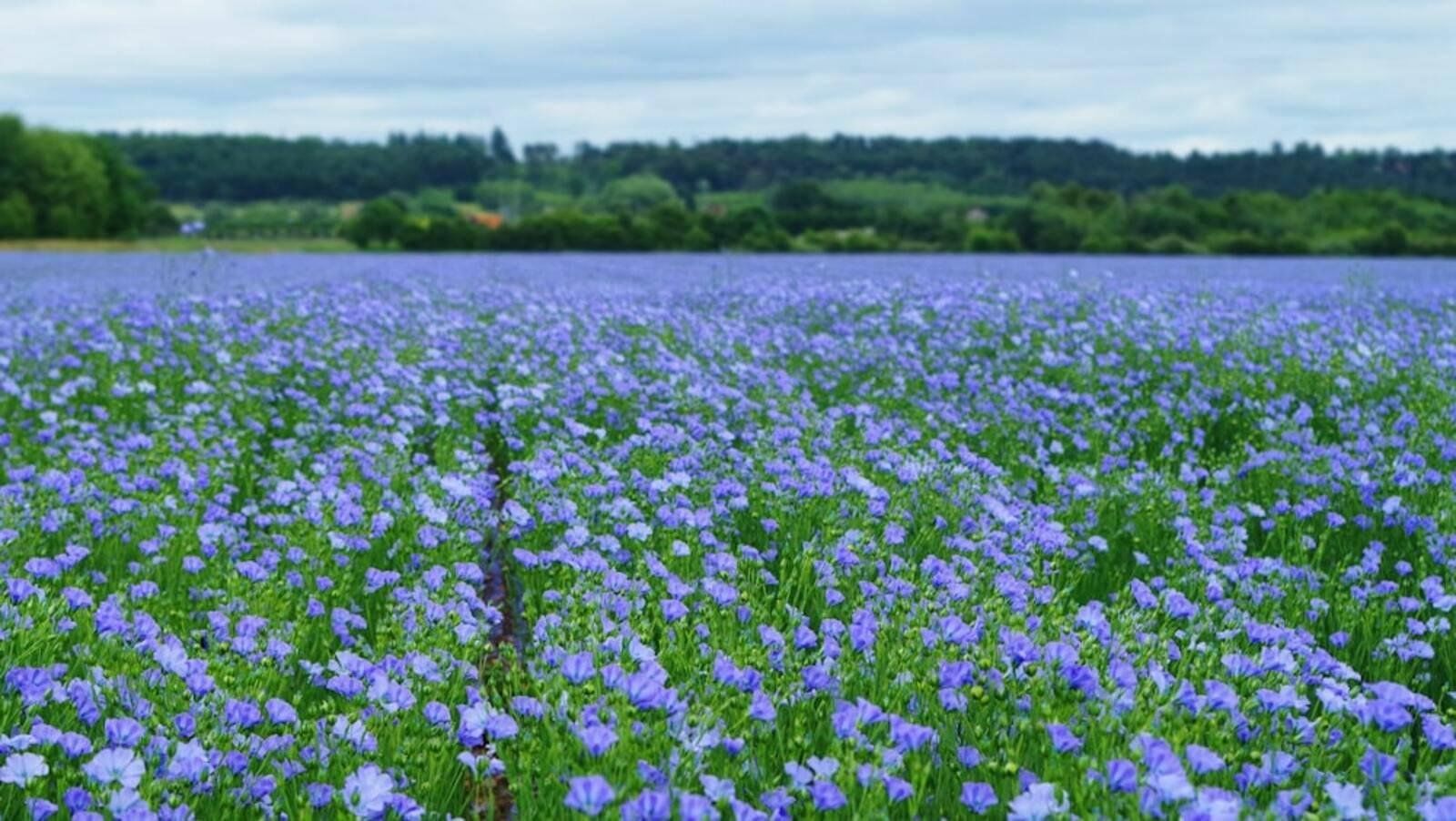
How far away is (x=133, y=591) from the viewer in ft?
11.9

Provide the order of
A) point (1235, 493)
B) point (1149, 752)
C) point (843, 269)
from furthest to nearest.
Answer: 1. point (843, 269)
2. point (1235, 493)
3. point (1149, 752)

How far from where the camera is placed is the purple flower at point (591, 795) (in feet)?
6.96

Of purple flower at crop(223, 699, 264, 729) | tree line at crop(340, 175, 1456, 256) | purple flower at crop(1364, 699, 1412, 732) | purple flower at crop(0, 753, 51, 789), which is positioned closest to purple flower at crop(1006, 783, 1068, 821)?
purple flower at crop(1364, 699, 1412, 732)

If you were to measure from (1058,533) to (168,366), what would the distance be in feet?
17.4

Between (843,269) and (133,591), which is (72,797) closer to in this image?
(133,591)


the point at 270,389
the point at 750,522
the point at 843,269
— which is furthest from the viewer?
the point at 843,269

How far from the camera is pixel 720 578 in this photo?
3797 mm

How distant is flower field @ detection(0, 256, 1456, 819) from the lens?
2527 millimetres

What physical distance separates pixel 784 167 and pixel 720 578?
48210 millimetres

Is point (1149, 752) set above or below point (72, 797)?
above

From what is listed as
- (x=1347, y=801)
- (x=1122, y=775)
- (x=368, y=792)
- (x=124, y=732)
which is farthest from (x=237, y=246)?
(x=1347, y=801)

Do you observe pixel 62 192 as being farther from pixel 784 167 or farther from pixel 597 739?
pixel 597 739

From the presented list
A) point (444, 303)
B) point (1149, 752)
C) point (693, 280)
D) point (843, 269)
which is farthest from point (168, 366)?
point (843, 269)

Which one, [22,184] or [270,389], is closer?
[270,389]
